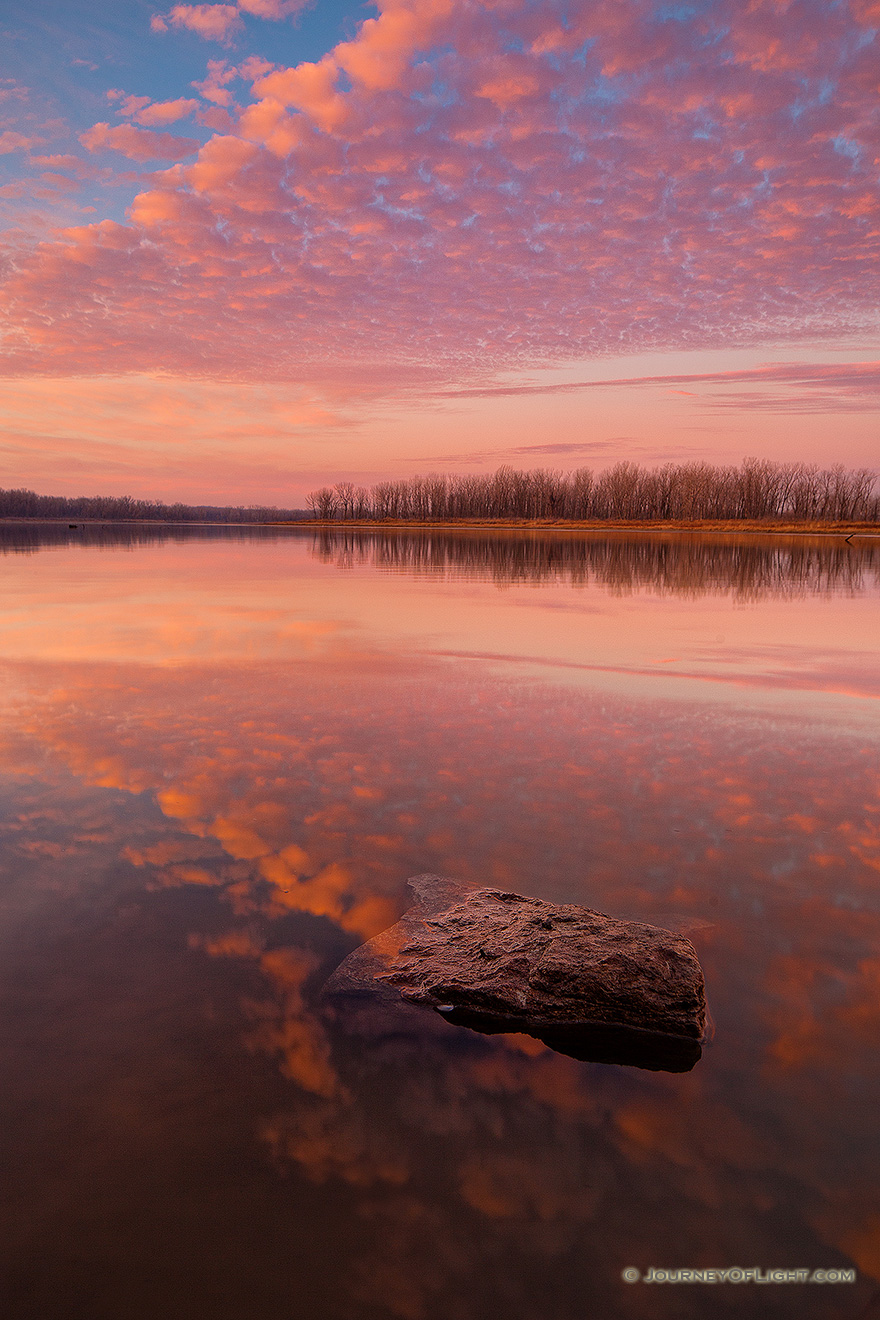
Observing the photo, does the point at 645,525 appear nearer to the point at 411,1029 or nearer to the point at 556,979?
the point at 556,979

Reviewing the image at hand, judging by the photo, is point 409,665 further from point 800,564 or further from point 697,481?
point 697,481

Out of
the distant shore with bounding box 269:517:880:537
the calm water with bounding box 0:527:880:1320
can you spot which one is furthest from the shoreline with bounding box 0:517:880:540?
the calm water with bounding box 0:527:880:1320

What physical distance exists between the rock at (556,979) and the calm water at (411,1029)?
0.55 feet

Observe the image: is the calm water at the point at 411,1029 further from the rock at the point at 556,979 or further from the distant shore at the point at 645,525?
the distant shore at the point at 645,525

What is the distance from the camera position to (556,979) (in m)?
3.76

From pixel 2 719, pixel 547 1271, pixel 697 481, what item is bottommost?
pixel 547 1271

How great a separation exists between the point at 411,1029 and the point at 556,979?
79 centimetres

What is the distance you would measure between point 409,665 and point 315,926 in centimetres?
697

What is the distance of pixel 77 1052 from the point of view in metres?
3.30

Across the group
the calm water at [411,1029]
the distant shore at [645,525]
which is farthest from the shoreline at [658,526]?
the calm water at [411,1029]

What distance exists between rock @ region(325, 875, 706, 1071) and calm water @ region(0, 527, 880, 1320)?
17 cm

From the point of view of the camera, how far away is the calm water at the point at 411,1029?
2510 mm

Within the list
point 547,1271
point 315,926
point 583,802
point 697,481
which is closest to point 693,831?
point 583,802

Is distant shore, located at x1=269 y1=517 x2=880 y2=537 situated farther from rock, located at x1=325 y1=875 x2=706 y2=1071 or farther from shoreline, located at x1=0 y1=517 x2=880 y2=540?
rock, located at x1=325 y1=875 x2=706 y2=1071
